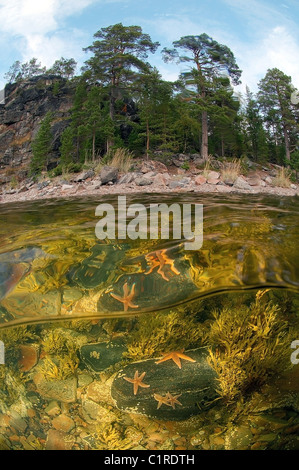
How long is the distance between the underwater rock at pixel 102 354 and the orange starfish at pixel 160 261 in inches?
23.5

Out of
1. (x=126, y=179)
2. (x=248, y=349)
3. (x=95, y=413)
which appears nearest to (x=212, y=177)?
(x=126, y=179)

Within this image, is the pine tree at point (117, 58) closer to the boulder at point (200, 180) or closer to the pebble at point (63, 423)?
the boulder at point (200, 180)

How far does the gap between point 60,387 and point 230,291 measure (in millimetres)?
1424

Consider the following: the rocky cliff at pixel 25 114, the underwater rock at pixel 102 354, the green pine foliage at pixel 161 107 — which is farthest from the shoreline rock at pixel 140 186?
the rocky cliff at pixel 25 114

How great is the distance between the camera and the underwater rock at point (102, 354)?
1.98 meters

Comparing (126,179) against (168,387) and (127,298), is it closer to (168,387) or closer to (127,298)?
(127,298)

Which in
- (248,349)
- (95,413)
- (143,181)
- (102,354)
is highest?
(143,181)

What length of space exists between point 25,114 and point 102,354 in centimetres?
4308

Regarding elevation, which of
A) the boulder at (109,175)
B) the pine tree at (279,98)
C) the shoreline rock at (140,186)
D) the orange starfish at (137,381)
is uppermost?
the pine tree at (279,98)

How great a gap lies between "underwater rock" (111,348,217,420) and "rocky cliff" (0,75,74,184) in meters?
35.1

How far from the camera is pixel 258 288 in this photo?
2.02 meters

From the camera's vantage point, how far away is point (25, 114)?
3775 cm
